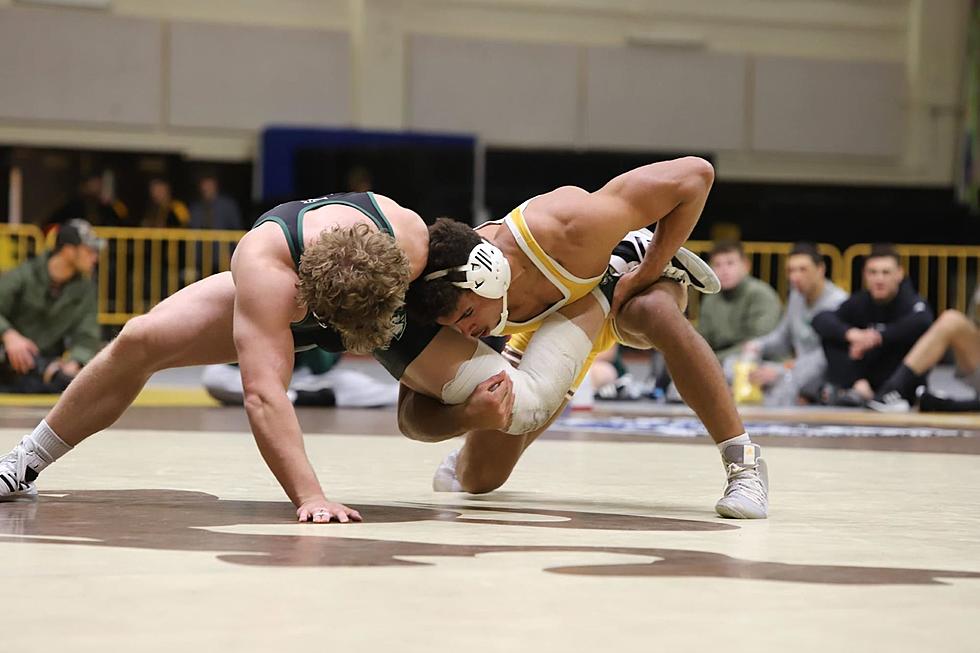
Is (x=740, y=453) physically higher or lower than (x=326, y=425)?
higher

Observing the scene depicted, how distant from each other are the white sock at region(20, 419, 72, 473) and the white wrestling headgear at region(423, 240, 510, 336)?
949 millimetres

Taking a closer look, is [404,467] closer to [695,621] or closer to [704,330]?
[695,621]

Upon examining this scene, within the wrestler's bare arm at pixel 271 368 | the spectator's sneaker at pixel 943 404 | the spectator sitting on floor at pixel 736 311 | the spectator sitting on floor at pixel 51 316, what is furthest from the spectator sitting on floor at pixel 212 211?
the wrestler's bare arm at pixel 271 368

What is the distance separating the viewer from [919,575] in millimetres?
2260

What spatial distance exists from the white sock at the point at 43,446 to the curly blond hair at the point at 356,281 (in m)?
0.84

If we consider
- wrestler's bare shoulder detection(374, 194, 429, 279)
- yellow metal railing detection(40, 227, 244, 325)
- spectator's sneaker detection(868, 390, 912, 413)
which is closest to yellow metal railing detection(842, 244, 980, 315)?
spectator's sneaker detection(868, 390, 912, 413)

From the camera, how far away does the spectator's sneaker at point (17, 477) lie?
3158 millimetres

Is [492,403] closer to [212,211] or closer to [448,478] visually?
[448,478]

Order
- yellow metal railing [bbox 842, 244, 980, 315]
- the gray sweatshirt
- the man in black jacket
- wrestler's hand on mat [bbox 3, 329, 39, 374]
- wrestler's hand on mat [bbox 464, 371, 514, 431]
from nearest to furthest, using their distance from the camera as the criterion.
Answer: wrestler's hand on mat [bbox 464, 371, 514, 431], wrestler's hand on mat [bbox 3, 329, 39, 374], the man in black jacket, the gray sweatshirt, yellow metal railing [bbox 842, 244, 980, 315]

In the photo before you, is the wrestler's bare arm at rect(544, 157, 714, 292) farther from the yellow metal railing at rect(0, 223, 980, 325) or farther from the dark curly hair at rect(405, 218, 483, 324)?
the yellow metal railing at rect(0, 223, 980, 325)

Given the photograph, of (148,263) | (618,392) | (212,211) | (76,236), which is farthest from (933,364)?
(212,211)

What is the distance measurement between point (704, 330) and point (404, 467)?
4.45 m

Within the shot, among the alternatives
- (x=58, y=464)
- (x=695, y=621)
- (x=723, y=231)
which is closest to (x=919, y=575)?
(x=695, y=621)

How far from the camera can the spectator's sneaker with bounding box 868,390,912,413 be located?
24.6 ft
